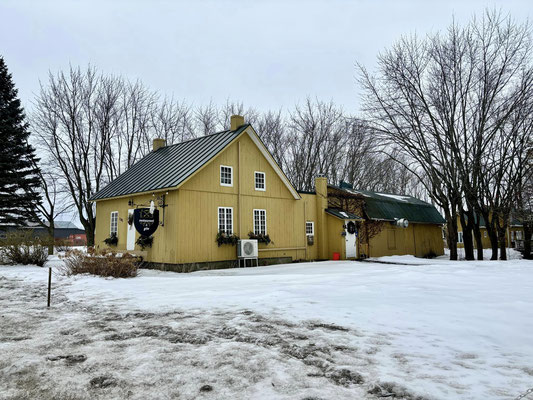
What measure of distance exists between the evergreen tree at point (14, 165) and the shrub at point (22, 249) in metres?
9.72

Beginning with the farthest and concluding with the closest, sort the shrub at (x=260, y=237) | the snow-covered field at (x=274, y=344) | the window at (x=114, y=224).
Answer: the window at (x=114, y=224), the shrub at (x=260, y=237), the snow-covered field at (x=274, y=344)

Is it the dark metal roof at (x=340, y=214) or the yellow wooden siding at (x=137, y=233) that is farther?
the dark metal roof at (x=340, y=214)

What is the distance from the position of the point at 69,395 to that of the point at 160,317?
108 inches

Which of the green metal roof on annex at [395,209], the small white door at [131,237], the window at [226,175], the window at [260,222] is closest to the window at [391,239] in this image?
the green metal roof on annex at [395,209]

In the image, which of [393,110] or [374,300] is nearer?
[374,300]

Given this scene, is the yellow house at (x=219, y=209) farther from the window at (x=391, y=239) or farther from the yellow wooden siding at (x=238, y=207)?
the window at (x=391, y=239)

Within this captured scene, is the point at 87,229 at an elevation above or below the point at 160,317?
above

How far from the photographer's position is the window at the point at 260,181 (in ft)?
60.3

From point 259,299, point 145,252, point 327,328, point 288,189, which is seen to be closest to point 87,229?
point 145,252

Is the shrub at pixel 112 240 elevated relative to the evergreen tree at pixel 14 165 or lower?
lower

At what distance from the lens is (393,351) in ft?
13.4

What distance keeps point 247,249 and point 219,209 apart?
2083 millimetres

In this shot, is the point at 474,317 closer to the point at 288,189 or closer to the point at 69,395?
the point at 69,395

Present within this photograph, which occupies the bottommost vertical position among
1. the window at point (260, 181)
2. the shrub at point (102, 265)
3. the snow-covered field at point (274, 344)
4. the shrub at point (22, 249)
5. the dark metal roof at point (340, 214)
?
the snow-covered field at point (274, 344)
